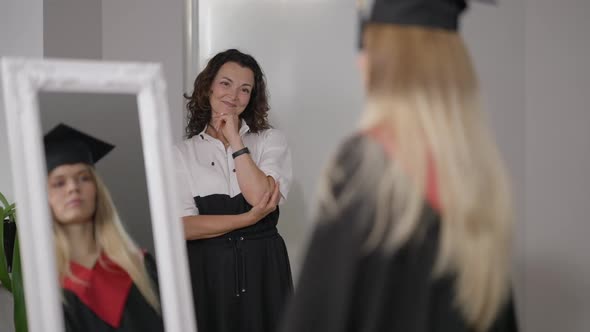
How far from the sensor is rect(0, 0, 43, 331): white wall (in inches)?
122

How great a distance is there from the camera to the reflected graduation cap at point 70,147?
1689 mm

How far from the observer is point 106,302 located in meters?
1.76

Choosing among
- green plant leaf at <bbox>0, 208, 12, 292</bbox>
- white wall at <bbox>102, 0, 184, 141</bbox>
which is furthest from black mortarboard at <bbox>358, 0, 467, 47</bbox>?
white wall at <bbox>102, 0, 184, 141</bbox>

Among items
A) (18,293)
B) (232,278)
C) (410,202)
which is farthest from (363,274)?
(18,293)

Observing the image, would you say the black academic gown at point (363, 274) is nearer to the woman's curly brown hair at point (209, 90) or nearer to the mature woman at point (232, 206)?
the mature woman at point (232, 206)

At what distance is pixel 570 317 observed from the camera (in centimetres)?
371

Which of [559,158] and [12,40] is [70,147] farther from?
[559,158]

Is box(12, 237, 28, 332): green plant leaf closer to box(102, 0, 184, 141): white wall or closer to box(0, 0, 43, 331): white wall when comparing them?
box(0, 0, 43, 331): white wall

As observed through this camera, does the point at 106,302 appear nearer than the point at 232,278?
Yes

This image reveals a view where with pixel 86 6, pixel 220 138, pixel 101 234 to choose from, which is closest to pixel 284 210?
pixel 220 138

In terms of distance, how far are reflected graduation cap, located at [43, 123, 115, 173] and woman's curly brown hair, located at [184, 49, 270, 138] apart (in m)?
0.93

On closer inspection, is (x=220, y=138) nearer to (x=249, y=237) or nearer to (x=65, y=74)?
(x=249, y=237)

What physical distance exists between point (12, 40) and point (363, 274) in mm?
2463

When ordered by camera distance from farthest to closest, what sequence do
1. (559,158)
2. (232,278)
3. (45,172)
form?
(559,158)
(232,278)
(45,172)
